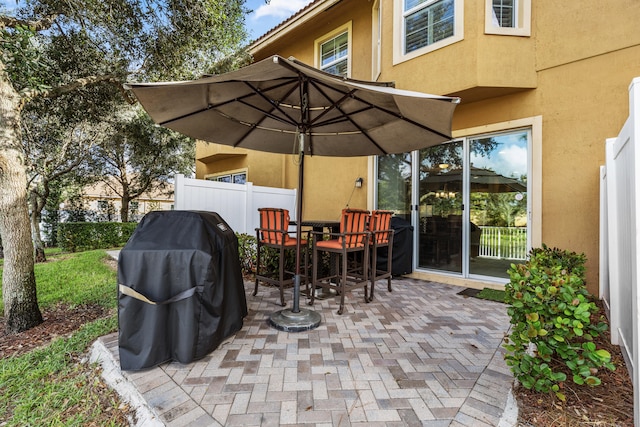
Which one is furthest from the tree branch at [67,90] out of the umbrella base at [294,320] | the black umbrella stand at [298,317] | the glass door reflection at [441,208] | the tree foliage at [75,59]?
the glass door reflection at [441,208]

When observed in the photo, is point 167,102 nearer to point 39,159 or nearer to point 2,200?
point 2,200

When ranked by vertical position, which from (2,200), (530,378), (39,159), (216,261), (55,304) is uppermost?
(39,159)

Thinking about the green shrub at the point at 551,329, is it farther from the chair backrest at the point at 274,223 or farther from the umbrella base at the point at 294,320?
the chair backrest at the point at 274,223

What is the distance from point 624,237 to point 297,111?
125 inches

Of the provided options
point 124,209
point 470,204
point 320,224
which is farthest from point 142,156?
point 470,204

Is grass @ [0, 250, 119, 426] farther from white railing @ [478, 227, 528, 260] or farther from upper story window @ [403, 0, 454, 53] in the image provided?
upper story window @ [403, 0, 454, 53]

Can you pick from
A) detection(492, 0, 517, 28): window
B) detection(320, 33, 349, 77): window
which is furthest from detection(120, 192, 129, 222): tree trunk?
detection(492, 0, 517, 28): window

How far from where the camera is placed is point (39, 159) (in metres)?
8.84

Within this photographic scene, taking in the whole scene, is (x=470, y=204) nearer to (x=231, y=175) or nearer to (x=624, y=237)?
(x=624, y=237)

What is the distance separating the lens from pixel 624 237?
6.88 ft

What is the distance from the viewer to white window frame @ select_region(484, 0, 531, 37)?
4.27 m

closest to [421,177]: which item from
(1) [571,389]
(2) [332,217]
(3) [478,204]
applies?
(3) [478,204]

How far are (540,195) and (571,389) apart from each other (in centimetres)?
309

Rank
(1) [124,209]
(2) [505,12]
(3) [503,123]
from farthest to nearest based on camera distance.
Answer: (1) [124,209]
(3) [503,123]
(2) [505,12]
